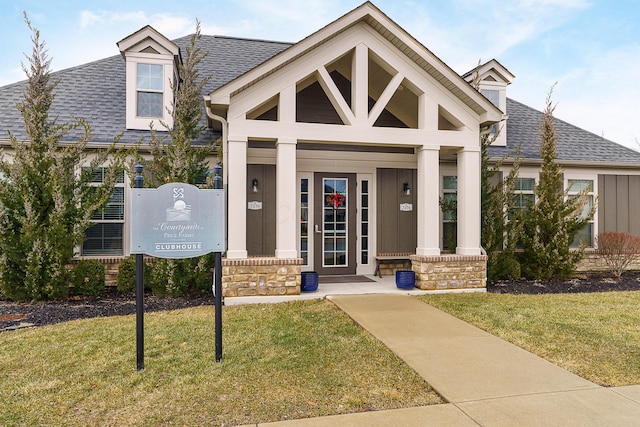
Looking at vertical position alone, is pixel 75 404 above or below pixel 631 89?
below

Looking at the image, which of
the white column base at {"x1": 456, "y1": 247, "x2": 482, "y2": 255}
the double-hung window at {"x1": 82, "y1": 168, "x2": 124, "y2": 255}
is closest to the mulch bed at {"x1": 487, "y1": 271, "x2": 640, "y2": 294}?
the white column base at {"x1": 456, "y1": 247, "x2": 482, "y2": 255}

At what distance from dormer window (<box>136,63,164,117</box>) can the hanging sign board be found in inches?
216

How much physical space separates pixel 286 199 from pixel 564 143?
8276mm

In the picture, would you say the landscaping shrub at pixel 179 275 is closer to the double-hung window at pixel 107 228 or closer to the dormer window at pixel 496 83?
the double-hung window at pixel 107 228

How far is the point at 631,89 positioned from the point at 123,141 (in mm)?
25773

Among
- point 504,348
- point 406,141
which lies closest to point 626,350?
point 504,348

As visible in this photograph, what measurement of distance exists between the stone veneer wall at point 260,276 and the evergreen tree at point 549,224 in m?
5.38

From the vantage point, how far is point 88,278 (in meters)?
7.25

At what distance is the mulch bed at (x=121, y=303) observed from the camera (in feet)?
19.1

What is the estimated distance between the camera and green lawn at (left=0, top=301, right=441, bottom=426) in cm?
289

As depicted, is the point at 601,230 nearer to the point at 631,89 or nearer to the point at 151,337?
the point at 151,337

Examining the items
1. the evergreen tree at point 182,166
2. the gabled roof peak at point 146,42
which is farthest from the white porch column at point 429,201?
the gabled roof peak at point 146,42

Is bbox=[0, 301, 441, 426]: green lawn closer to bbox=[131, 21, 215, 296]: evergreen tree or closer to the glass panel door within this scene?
bbox=[131, 21, 215, 296]: evergreen tree

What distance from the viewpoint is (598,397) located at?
121 inches
